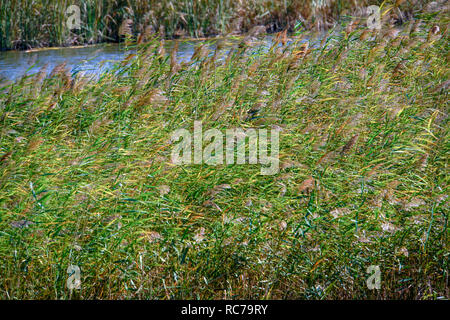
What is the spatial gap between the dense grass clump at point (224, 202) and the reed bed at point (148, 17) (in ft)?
13.6

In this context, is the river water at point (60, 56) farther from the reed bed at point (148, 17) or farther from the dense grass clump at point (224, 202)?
the dense grass clump at point (224, 202)

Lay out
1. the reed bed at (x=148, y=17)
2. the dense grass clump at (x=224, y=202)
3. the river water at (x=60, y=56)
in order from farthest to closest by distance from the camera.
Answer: the reed bed at (x=148, y=17) < the river water at (x=60, y=56) < the dense grass clump at (x=224, y=202)

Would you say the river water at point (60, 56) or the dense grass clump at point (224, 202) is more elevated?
the river water at point (60, 56)

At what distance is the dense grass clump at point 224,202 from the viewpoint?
11.1 ft

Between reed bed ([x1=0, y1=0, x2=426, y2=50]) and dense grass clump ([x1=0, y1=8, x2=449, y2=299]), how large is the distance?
414cm

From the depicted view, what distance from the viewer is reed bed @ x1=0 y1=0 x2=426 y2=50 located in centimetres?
916

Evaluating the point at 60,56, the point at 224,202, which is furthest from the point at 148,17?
the point at 224,202

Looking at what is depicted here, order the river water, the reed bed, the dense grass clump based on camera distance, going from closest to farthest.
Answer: the dense grass clump, the river water, the reed bed

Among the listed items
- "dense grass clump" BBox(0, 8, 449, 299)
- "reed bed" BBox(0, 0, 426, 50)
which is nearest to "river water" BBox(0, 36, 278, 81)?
"reed bed" BBox(0, 0, 426, 50)

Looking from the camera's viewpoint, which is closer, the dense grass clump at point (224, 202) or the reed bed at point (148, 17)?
the dense grass clump at point (224, 202)

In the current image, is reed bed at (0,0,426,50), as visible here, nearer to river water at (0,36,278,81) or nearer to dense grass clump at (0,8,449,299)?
river water at (0,36,278,81)

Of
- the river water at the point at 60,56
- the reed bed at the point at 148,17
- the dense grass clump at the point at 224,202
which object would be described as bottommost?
the dense grass clump at the point at 224,202

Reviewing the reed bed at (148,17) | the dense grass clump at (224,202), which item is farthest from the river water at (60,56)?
the dense grass clump at (224,202)

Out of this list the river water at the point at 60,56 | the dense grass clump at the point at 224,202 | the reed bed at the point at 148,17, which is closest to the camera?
the dense grass clump at the point at 224,202
